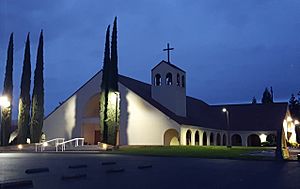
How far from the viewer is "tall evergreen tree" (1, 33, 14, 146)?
31891 mm

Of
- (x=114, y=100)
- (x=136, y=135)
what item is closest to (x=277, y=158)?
(x=114, y=100)

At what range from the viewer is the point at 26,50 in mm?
33031

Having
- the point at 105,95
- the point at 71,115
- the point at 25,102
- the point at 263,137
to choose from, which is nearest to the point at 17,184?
the point at 105,95

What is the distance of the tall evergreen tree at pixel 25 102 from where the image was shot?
3200cm

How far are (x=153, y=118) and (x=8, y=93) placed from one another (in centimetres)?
1348

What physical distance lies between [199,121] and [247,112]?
11038 mm

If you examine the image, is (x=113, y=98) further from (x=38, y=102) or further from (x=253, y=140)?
(x=253, y=140)

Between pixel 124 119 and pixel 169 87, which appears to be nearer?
pixel 124 119

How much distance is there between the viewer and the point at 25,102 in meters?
Result: 32.4

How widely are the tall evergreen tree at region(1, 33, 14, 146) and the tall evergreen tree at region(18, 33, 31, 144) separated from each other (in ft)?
3.38

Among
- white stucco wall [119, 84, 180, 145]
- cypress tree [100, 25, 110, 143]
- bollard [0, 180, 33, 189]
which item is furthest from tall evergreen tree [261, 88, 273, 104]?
bollard [0, 180, 33, 189]

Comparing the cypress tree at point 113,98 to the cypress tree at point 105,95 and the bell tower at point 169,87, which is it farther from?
the bell tower at point 169,87

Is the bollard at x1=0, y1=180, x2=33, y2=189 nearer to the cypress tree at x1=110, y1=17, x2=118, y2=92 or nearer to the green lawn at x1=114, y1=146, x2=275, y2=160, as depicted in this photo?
the green lawn at x1=114, y1=146, x2=275, y2=160

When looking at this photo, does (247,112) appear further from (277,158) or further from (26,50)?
(277,158)
